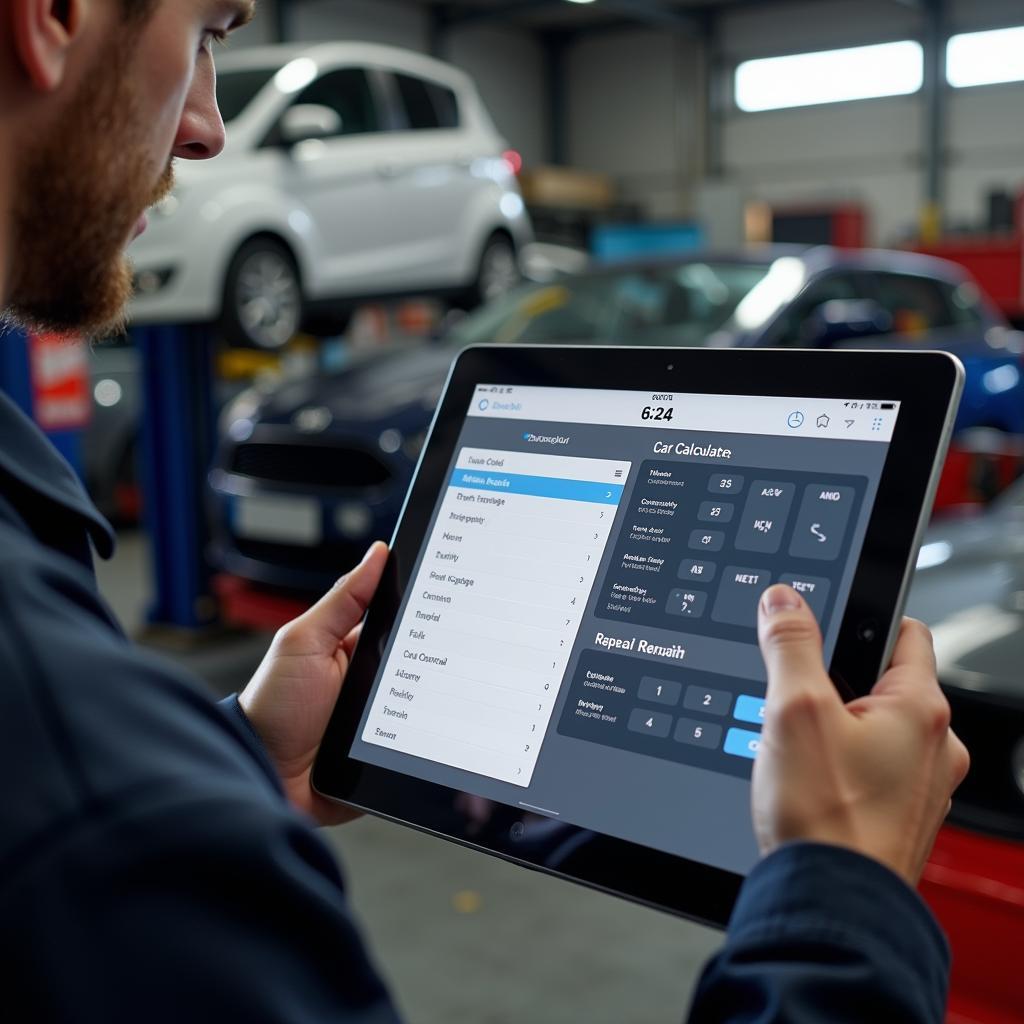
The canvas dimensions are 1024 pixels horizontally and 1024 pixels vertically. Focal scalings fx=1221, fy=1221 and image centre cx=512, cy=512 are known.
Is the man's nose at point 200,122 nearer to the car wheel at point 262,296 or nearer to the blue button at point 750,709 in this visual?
the blue button at point 750,709

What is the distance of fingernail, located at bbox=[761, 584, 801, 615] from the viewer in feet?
2.59

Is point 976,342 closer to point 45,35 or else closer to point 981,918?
point 981,918

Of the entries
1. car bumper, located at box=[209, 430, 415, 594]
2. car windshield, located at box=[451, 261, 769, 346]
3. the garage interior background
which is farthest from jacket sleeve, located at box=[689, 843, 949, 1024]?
the garage interior background

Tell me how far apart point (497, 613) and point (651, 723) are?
0.53 ft

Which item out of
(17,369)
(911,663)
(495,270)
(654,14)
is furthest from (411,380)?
(654,14)

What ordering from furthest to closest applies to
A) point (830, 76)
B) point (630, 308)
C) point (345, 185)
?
point (830, 76)
point (345, 185)
point (630, 308)

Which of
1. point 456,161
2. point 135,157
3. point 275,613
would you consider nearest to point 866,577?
point 135,157

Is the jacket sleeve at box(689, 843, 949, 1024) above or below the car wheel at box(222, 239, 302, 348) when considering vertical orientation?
above

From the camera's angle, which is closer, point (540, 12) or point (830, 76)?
point (830, 76)

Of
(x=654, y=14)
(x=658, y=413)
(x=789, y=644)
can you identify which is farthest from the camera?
(x=654, y=14)

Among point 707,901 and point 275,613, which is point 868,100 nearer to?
point 275,613

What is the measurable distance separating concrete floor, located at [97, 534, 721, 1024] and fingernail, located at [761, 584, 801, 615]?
62.9 inches

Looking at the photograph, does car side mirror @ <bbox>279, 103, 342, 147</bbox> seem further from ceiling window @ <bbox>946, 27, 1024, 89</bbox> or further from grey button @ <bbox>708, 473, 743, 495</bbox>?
ceiling window @ <bbox>946, 27, 1024, 89</bbox>

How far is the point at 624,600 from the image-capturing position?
35.2 inches
